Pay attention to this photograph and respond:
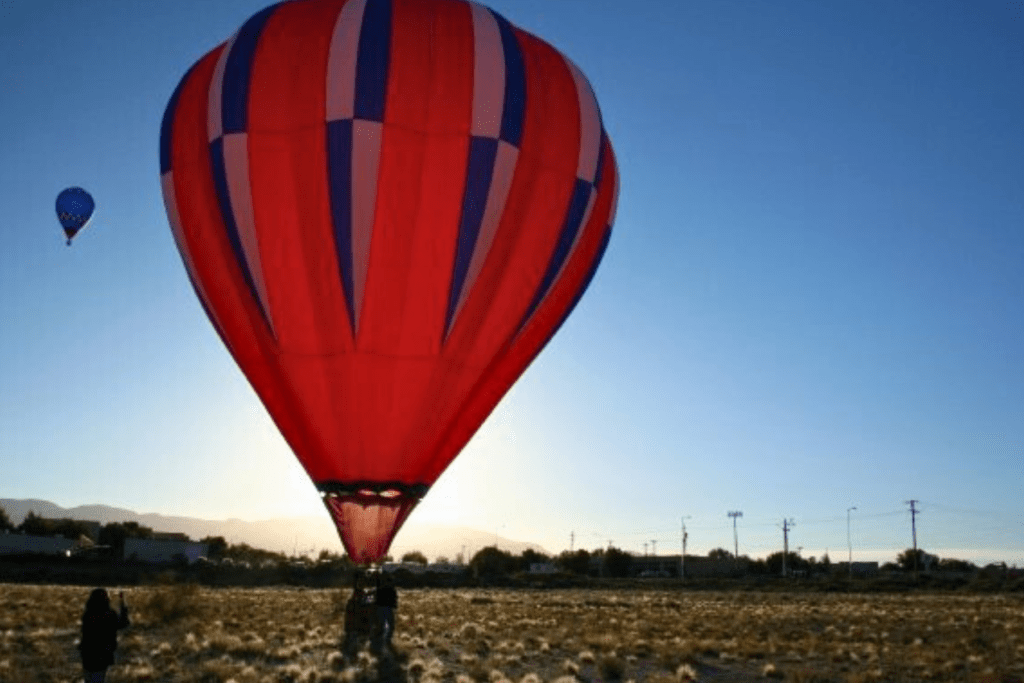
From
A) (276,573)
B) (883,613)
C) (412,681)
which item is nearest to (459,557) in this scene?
(276,573)

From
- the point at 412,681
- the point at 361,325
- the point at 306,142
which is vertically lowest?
the point at 412,681

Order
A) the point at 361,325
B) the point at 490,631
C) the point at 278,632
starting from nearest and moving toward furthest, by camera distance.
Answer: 1. the point at 361,325
2. the point at 278,632
3. the point at 490,631

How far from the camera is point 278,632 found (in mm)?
26484

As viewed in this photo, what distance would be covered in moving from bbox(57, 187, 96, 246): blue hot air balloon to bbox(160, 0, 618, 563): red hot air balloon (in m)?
12.1

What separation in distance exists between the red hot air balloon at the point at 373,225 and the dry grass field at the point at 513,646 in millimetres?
4323

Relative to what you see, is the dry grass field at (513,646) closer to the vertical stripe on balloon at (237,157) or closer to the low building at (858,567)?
the vertical stripe on balloon at (237,157)

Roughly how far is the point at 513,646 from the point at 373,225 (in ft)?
39.0

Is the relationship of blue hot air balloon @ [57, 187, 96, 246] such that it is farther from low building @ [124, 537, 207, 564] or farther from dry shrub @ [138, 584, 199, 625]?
low building @ [124, 537, 207, 564]

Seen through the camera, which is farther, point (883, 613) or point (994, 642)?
point (883, 613)

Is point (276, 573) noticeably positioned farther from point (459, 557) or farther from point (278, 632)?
point (459, 557)

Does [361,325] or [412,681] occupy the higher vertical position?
[361,325]

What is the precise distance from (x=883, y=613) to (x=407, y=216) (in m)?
32.6

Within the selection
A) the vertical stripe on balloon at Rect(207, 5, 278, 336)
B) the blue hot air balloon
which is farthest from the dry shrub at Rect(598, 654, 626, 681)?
the blue hot air balloon

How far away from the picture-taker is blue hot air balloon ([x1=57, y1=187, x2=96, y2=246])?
28531mm
